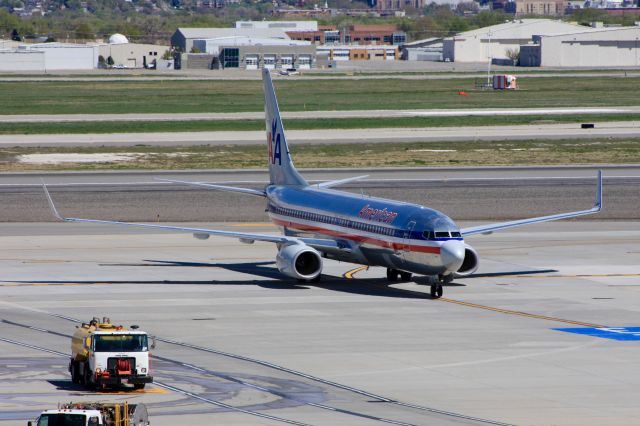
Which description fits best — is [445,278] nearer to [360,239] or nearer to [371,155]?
[360,239]

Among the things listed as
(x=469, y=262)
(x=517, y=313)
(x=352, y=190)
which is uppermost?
(x=469, y=262)

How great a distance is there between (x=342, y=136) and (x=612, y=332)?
3125 inches

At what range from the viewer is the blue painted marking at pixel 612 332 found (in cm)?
4547

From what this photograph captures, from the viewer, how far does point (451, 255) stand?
5184 cm

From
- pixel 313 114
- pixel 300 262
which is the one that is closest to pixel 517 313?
pixel 300 262

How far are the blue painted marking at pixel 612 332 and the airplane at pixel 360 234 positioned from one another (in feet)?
23.1

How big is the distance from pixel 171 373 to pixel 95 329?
3178mm

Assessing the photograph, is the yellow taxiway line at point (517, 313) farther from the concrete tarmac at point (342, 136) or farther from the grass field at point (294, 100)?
the grass field at point (294, 100)

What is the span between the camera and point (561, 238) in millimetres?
73062

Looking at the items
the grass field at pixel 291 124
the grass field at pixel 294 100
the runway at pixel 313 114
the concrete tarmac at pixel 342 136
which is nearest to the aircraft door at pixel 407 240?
the concrete tarmac at pixel 342 136

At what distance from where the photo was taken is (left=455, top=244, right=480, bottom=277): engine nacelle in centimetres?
5516

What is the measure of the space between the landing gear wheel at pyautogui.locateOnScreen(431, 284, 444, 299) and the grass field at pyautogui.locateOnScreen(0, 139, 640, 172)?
47.3 metres

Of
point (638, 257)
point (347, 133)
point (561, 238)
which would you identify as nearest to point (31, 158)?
point (347, 133)

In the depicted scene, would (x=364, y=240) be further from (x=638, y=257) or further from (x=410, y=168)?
(x=410, y=168)
